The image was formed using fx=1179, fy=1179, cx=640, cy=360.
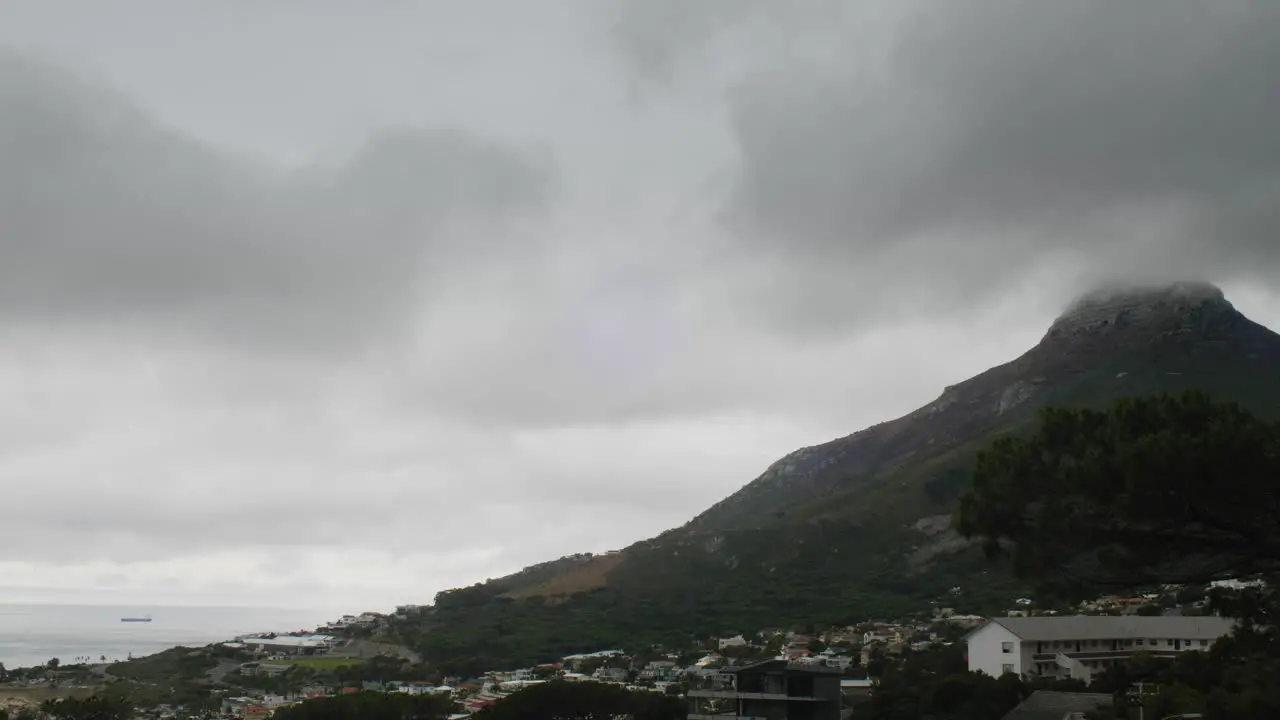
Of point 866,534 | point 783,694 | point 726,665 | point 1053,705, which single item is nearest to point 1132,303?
point 866,534

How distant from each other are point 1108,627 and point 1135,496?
143 ft

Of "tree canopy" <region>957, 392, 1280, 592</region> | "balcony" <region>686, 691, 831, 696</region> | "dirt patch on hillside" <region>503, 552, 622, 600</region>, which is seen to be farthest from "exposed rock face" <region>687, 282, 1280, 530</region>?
"tree canopy" <region>957, 392, 1280, 592</region>

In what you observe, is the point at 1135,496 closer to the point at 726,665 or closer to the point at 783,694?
the point at 783,694

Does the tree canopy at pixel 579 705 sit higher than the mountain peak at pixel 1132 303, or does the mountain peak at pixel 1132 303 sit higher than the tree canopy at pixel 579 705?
the mountain peak at pixel 1132 303

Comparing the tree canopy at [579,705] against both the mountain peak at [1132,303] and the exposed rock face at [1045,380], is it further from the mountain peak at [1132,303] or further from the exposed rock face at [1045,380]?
the mountain peak at [1132,303]

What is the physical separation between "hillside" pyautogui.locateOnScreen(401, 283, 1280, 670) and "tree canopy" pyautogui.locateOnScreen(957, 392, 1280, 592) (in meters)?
74.3

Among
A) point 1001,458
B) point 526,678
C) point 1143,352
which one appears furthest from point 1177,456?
point 1143,352

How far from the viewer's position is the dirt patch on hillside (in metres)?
126

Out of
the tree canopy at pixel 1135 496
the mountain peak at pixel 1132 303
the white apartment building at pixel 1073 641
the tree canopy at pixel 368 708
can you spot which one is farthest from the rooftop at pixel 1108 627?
the mountain peak at pixel 1132 303

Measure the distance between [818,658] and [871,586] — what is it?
43159 millimetres

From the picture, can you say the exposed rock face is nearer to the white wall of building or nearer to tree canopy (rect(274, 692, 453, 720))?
the white wall of building

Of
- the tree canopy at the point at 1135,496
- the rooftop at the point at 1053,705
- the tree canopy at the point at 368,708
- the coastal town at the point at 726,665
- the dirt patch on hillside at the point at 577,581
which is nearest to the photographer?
the tree canopy at the point at 1135,496

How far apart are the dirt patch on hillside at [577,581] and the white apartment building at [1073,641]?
240 ft

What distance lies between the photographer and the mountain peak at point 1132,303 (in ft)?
478
